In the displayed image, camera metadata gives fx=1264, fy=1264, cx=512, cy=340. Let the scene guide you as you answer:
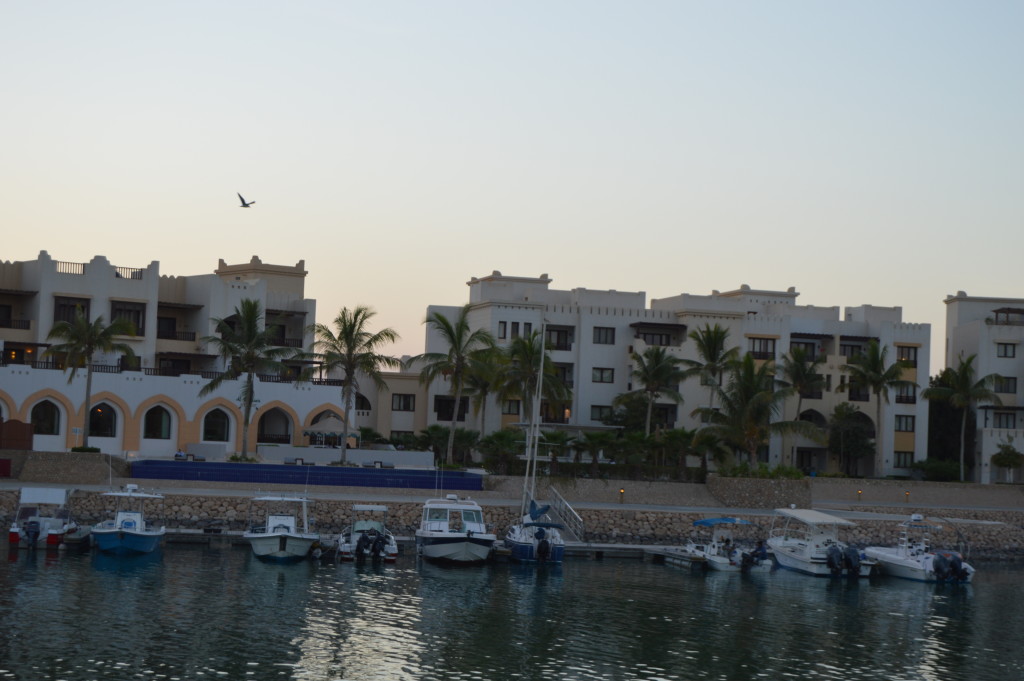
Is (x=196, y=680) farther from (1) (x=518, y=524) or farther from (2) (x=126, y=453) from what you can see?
(2) (x=126, y=453)

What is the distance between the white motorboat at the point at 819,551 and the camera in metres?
52.3

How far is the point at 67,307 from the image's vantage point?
7300 cm

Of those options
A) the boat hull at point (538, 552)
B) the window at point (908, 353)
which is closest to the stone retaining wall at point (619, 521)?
the boat hull at point (538, 552)

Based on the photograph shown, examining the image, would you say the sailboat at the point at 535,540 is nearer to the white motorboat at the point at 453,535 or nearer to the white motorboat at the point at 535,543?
the white motorboat at the point at 535,543

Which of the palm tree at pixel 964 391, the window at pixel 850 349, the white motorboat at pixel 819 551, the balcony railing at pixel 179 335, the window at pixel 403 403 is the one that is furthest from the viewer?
the window at pixel 850 349

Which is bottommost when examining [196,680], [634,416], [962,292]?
[196,680]

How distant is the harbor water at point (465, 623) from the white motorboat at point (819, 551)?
2.21m

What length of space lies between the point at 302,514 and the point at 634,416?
30.2 m

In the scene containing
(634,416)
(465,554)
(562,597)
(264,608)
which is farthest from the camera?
(634,416)

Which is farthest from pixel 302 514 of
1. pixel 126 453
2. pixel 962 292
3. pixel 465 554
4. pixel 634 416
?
pixel 962 292

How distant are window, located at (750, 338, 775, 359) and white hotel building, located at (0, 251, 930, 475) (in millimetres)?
67

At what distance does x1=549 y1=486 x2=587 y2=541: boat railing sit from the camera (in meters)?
56.3

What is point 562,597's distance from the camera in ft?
137

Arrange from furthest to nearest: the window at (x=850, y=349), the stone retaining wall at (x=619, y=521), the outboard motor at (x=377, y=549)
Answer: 1. the window at (x=850, y=349)
2. the stone retaining wall at (x=619, y=521)
3. the outboard motor at (x=377, y=549)
